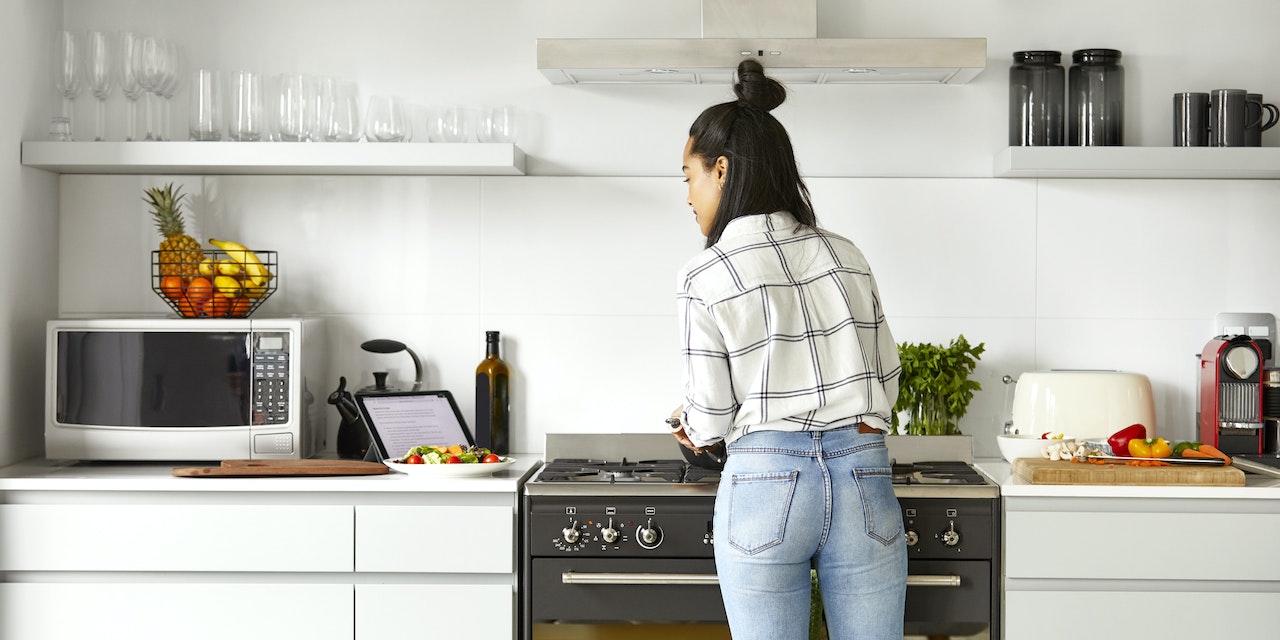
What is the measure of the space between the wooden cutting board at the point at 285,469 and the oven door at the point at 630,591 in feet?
1.58

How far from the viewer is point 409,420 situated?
8.86 ft

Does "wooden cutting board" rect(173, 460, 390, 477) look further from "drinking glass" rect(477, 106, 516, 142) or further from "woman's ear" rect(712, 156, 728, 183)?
"woman's ear" rect(712, 156, 728, 183)


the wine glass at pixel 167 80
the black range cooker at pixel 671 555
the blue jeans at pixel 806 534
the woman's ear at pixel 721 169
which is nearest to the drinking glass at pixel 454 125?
the wine glass at pixel 167 80

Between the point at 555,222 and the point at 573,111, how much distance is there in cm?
29

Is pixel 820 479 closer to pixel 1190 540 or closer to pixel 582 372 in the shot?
pixel 1190 540

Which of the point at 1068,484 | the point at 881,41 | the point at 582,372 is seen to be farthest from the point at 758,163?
the point at 582,372

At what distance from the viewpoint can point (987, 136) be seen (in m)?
2.85

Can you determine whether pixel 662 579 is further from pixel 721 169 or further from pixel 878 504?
pixel 721 169

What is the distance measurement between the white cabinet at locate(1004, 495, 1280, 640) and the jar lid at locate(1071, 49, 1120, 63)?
1106mm

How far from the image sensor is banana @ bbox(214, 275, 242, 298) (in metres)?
2.65

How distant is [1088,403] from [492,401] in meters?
1.43

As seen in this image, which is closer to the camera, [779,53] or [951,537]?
[951,537]

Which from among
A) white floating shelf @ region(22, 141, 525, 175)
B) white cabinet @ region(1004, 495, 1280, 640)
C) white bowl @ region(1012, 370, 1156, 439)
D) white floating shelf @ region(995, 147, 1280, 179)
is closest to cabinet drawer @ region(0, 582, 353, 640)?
white floating shelf @ region(22, 141, 525, 175)

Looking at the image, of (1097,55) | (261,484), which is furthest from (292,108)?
(1097,55)
